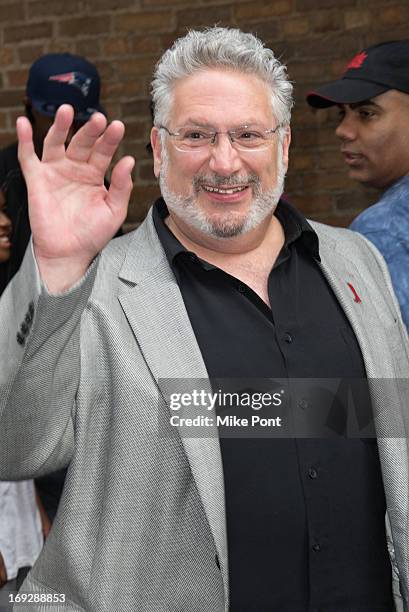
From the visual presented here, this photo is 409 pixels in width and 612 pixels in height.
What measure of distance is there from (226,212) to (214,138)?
168 mm

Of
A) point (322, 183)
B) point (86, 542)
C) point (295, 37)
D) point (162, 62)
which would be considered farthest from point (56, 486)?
point (295, 37)

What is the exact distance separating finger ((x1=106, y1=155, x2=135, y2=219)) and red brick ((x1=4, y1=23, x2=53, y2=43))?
340cm

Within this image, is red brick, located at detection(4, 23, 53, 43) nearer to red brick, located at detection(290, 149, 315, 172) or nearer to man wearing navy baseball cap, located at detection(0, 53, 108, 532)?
man wearing navy baseball cap, located at detection(0, 53, 108, 532)

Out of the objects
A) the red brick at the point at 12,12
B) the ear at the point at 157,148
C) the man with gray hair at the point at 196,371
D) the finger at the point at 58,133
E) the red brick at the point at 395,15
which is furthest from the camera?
the red brick at the point at 12,12

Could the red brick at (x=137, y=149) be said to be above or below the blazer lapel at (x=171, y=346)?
below

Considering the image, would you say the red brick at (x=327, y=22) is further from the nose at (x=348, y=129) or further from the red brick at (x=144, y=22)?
the nose at (x=348, y=129)

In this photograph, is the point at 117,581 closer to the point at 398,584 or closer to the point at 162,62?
the point at 398,584

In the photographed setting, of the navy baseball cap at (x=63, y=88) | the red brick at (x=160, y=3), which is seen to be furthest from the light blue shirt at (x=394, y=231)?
the red brick at (x=160, y=3)

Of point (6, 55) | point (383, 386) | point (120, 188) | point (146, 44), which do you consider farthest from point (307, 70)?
point (120, 188)

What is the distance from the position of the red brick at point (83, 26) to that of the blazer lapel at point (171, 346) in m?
2.96

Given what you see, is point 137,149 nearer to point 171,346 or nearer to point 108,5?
point 108,5

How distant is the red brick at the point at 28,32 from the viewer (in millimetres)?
5016

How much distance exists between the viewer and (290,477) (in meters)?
2.12

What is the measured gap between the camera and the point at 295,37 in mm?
4672
